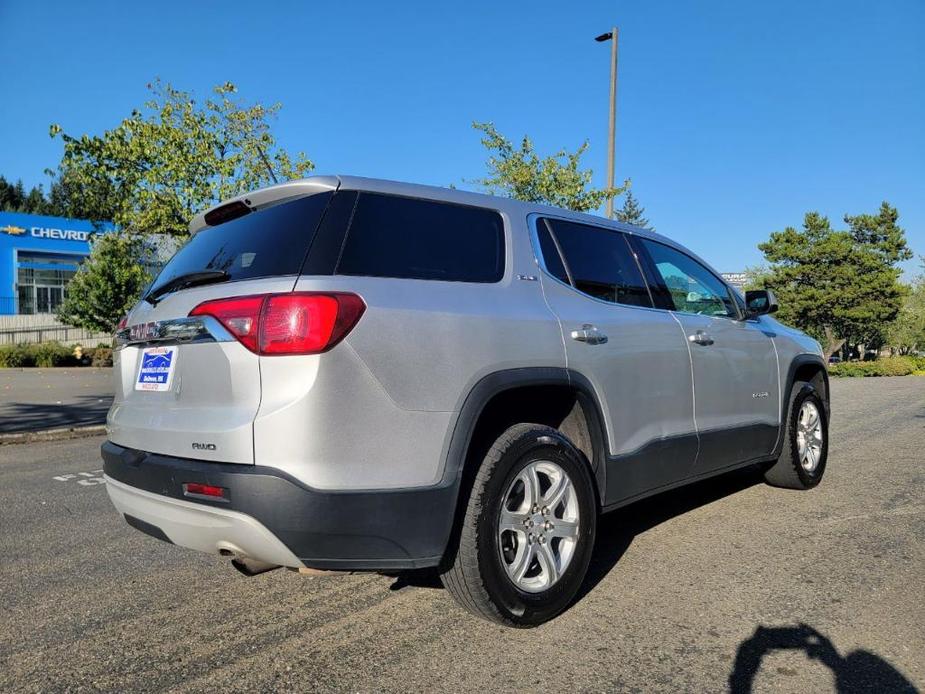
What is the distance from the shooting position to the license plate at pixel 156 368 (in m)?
2.76

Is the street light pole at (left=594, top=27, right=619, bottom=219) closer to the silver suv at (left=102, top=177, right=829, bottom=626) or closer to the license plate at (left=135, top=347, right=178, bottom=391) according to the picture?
the silver suv at (left=102, top=177, right=829, bottom=626)

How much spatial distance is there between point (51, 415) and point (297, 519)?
10.2 metres

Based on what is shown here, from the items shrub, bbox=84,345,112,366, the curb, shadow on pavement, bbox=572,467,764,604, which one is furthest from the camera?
shrub, bbox=84,345,112,366

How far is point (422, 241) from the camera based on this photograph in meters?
2.85

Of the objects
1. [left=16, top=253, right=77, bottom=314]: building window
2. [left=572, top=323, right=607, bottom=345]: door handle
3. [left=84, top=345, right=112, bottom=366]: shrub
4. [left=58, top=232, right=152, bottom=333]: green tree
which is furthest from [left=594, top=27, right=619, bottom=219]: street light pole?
[left=16, top=253, right=77, bottom=314]: building window

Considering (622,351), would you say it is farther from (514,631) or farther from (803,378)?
(803,378)

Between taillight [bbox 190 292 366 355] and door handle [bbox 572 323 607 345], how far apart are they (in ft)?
3.77

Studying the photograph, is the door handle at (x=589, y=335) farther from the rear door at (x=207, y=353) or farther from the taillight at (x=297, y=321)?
the rear door at (x=207, y=353)

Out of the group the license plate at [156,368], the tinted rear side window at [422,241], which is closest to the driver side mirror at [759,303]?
the tinted rear side window at [422,241]

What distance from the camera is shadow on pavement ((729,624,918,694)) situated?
242 centimetres

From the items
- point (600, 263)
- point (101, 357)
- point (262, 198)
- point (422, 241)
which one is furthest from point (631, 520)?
point (101, 357)

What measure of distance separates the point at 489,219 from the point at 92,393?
14.2 meters

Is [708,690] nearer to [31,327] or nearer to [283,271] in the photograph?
[283,271]

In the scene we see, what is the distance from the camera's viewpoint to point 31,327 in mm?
36000
